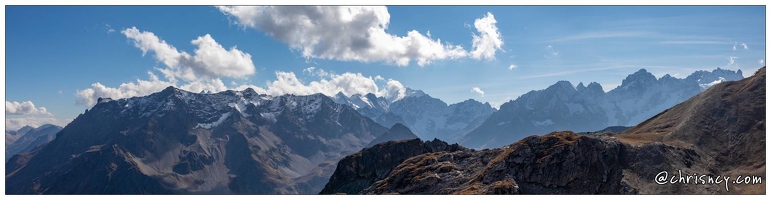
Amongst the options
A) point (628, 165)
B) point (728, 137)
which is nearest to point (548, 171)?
point (628, 165)

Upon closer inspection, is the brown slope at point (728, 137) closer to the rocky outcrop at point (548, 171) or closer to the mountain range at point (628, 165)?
the mountain range at point (628, 165)

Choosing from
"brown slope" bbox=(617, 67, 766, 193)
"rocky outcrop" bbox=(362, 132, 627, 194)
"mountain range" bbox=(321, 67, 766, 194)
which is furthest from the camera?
"brown slope" bbox=(617, 67, 766, 193)

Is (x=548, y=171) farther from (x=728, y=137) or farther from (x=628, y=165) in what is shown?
(x=728, y=137)

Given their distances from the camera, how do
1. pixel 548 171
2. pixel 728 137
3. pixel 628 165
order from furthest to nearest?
pixel 728 137
pixel 628 165
pixel 548 171

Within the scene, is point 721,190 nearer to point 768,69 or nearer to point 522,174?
point 768,69

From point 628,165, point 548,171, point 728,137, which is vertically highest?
point 728,137

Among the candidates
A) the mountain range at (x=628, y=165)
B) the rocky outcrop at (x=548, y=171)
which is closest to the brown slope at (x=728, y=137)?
the mountain range at (x=628, y=165)

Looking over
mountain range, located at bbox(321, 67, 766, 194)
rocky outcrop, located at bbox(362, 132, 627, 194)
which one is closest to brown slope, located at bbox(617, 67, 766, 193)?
→ mountain range, located at bbox(321, 67, 766, 194)

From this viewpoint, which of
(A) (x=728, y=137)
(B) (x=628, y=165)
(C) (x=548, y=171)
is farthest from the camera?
(A) (x=728, y=137)

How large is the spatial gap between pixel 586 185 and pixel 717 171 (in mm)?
44762

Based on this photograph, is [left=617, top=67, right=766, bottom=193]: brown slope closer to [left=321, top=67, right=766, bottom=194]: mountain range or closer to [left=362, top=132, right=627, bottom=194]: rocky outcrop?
[left=321, top=67, right=766, bottom=194]: mountain range

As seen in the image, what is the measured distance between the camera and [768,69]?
12031cm
